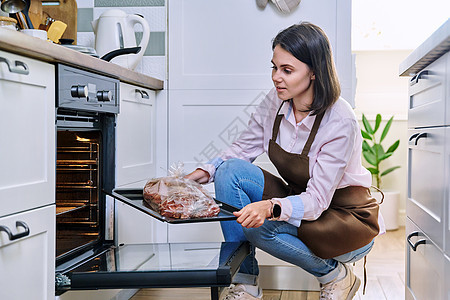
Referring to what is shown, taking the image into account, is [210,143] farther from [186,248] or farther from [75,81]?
[75,81]

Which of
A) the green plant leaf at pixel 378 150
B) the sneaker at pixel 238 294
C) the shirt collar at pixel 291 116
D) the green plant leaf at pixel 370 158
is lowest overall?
the sneaker at pixel 238 294

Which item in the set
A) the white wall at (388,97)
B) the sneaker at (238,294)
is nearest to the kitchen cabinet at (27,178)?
the sneaker at (238,294)

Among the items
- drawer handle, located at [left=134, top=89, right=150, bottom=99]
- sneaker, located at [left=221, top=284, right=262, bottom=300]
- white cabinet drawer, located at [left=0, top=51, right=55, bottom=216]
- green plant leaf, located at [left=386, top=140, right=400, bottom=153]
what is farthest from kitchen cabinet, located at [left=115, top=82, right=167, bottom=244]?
green plant leaf, located at [left=386, top=140, right=400, bottom=153]

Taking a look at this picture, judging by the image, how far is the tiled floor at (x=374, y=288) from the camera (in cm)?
241

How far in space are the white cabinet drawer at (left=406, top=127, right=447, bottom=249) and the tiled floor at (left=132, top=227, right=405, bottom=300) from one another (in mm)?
583

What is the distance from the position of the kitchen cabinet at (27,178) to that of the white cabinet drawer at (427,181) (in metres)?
1.00

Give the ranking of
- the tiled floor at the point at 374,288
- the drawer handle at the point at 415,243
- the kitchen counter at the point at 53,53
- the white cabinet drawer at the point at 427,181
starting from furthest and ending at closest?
the tiled floor at the point at 374,288 → the drawer handle at the point at 415,243 → the white cabinet drawer at the point at 427,181 → the kitchen counter at the point at 53,53

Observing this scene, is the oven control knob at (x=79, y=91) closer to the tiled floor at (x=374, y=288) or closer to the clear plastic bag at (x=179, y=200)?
the clear plastic bag at (x=179, y=200)

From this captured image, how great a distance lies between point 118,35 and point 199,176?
0.85 metres

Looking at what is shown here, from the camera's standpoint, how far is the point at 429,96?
1.69 meters

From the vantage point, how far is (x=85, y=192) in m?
2.01

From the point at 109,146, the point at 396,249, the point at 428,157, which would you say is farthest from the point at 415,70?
the point at 396,249

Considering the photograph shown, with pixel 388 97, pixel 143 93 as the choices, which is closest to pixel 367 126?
pixel 388 97

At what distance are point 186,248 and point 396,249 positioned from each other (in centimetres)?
205
